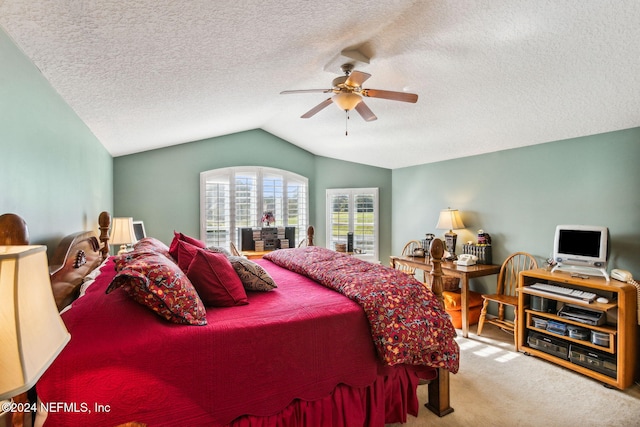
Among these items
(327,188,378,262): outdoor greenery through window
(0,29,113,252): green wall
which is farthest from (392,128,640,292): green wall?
(0,29,113,252): green wall

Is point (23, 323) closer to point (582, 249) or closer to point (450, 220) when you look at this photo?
point (582, 249)

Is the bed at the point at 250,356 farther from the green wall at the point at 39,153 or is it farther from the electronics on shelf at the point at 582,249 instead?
the electronics on shelf at the point at 582,249

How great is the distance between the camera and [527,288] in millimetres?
3229

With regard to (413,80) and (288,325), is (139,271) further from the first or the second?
(413,80)

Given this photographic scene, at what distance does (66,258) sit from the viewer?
190 centimetres

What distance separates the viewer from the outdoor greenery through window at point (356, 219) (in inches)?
241

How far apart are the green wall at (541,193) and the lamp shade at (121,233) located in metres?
4.27

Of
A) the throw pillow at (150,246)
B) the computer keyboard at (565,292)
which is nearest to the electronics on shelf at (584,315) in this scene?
the computer keyboard at (565,292)

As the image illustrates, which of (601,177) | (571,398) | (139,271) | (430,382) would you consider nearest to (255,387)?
(139,271)

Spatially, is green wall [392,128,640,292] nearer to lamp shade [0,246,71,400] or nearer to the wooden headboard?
lamp shade [0,246,71,400]

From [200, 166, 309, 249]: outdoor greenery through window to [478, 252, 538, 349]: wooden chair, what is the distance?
3373 millimetres

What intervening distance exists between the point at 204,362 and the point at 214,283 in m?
0.53

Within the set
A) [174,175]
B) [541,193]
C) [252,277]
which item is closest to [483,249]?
[541,193]

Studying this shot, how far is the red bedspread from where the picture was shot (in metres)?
1.31
